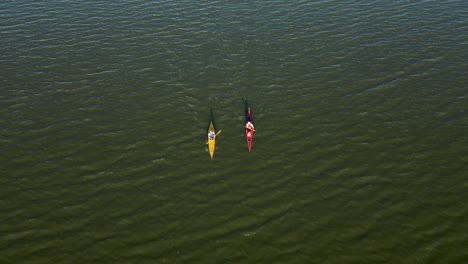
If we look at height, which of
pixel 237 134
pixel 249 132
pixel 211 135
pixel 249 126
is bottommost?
pixel 237 134

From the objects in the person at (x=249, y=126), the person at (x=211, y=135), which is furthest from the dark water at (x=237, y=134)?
the person at (x=211, y=135)

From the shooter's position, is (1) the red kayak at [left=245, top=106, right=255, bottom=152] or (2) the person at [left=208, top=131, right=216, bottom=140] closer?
(1) the red kayak at [left=245, top=106, right=255, bottom=152]

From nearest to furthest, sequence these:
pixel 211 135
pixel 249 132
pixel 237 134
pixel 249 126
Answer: pixel 211 135 → pixel 249 132 → pixel 249 126 → pixel 237 134

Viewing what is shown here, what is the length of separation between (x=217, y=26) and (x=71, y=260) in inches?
1421

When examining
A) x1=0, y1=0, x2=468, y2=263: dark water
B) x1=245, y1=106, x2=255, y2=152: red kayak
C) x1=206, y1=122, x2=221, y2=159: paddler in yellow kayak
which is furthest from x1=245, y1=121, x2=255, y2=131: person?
x1=206, y1=122, x2=221, y2=159: paddler in yellow kayak

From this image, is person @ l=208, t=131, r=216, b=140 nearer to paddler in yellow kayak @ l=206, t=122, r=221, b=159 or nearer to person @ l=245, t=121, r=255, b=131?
paddler in yellow kayak @ l=206, t=122, r=221, b=159

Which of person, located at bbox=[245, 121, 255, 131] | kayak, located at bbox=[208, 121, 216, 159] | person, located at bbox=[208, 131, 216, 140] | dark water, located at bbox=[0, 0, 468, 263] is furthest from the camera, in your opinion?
person, located at bbox=[245, 121, 255, 131]

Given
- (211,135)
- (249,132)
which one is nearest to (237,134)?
(249,132)

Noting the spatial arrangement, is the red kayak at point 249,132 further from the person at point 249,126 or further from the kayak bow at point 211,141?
the kayak bow at point 211,141

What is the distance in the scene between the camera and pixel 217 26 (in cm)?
5603

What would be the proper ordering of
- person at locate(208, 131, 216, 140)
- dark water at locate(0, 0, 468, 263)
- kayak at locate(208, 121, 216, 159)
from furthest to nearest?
person at locate(208, 131, 216, 140), kayak at locate(208, 121, 216, 159), dark water at locate(0, 0, 468, 263)

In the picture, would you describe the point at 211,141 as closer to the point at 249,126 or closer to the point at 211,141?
the point at 211,141

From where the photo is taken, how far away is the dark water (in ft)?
98.1

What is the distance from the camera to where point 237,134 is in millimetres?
39000
